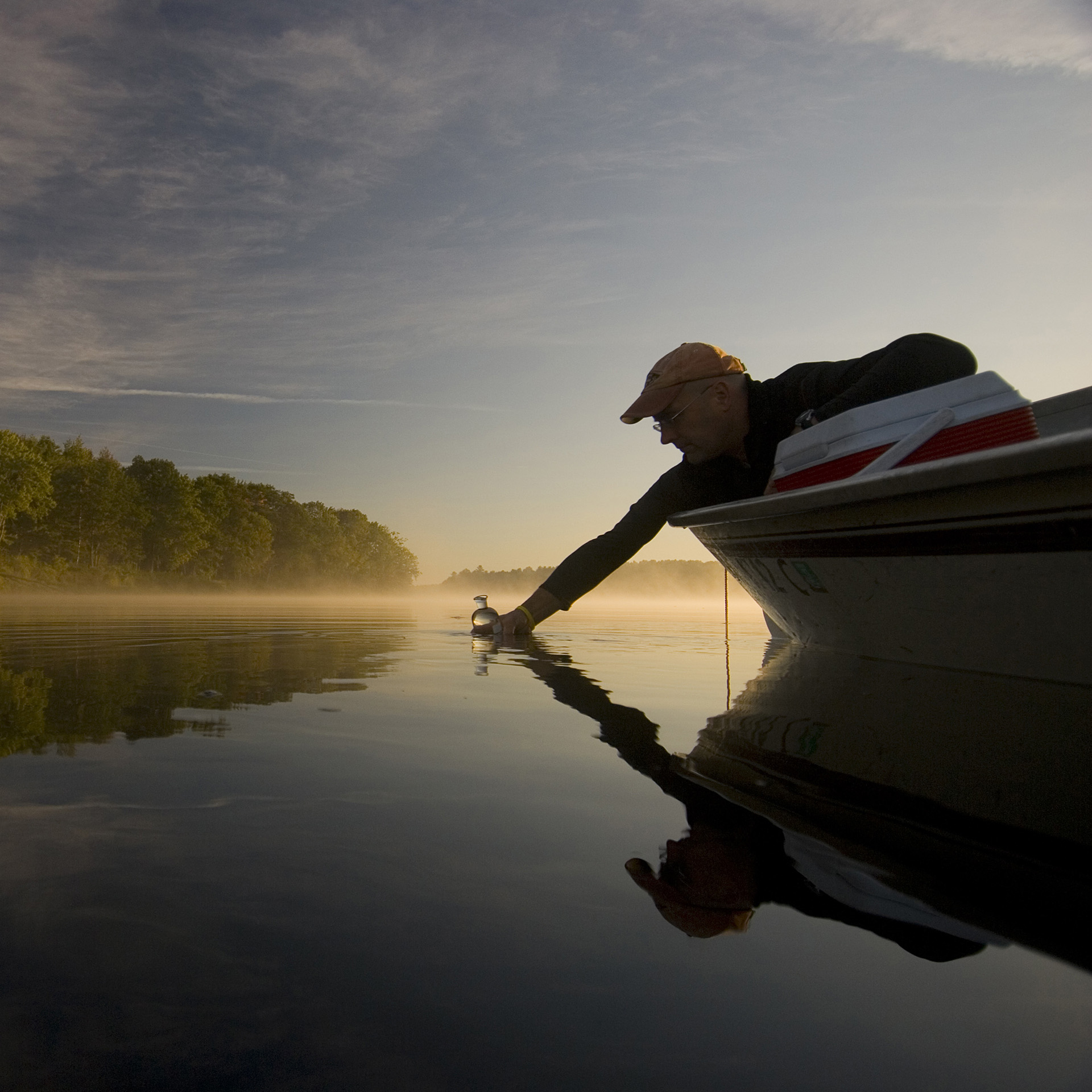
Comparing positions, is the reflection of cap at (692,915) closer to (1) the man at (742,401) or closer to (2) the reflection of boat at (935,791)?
(2) the reflection of boat at (935,791)

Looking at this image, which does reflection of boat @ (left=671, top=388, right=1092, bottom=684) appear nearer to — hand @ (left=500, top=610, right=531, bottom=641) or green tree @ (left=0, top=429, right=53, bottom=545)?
hand @ (left=500, top=610, right=531, bottom=641)

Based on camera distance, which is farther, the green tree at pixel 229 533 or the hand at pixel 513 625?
the green tree at pixel 229 533

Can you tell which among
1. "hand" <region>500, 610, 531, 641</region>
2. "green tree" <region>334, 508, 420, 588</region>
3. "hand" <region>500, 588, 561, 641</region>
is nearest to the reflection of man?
"hand" <region>500, 588, 561, 641</region>

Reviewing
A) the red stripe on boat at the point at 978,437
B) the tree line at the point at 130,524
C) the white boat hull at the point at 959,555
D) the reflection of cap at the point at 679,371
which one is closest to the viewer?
the white boat hull at the point at 959,555

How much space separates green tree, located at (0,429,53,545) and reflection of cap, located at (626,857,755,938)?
176 feet

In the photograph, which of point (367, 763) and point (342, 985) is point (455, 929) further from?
point (367, 763)

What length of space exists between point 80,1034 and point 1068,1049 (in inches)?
32.2

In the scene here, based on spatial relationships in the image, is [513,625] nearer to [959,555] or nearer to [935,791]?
[959,555]

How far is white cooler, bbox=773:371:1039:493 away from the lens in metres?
2.50

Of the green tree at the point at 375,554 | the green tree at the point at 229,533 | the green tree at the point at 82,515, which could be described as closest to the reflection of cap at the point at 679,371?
the green tree at the point at 82,515

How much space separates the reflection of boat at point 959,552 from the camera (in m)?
2.04

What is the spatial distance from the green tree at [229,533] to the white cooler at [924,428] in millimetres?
67652

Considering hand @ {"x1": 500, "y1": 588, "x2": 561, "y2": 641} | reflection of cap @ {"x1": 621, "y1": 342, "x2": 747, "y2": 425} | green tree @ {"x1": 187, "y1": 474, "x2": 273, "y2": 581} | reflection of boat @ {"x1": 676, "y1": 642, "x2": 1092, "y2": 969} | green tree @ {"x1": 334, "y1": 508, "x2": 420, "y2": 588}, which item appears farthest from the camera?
green tree @ {"x1": 334, "y1": 508, "x2": 420, "y2": 588}

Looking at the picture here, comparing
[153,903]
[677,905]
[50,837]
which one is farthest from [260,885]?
[677,905]
